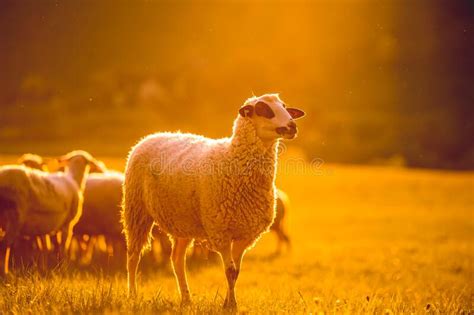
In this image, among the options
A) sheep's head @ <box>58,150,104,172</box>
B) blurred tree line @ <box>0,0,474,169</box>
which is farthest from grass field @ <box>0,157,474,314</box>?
blurred tree line @ <box>0,0,474,169</box>

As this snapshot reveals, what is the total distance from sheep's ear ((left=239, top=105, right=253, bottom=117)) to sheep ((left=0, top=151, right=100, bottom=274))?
12.4 ft

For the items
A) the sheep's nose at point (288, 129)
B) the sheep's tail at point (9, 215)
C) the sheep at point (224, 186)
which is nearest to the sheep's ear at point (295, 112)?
the sheep at point (224, 186)

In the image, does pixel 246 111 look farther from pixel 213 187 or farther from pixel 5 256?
pixel 5 256

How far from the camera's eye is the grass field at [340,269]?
600cm

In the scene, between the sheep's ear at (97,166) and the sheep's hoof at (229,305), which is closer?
the sheep's hoof at (229,305)

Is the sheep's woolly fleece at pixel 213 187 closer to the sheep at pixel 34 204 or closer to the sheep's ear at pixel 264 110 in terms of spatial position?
the sheep's ear at pixel 264 110

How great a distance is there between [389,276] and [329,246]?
525 cm

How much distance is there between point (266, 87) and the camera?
8381 centimetres

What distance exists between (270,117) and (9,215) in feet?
14.7

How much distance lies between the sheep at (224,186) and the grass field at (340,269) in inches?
25.7

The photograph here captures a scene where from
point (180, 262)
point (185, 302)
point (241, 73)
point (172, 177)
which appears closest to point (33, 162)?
point (180, 262)

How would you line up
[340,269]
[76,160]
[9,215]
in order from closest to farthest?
[9,215], [76,160], [340,269]

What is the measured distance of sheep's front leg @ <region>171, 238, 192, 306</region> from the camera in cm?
727

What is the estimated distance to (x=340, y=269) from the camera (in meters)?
12.8
